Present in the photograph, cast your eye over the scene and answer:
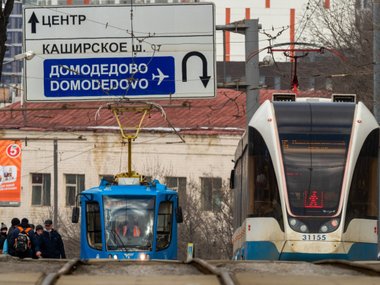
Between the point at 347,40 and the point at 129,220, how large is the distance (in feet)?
68.9

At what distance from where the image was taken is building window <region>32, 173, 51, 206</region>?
66250 millimetres

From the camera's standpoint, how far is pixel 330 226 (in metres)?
22.3

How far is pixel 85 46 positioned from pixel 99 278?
21.5 m

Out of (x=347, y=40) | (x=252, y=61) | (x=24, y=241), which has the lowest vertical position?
(x=24, y=241)

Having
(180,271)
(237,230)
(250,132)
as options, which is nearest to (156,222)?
(237,230)

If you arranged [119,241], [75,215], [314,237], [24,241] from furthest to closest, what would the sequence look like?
[119,241] < [75,215] < [24,241] < [314,237]

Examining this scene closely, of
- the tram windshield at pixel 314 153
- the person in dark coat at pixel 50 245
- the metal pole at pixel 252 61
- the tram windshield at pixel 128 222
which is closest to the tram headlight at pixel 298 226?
the tram windshield at pixel 314 153

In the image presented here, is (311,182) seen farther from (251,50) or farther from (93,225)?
(251,50)

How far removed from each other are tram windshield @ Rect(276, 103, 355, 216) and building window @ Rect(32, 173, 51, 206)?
4364cm

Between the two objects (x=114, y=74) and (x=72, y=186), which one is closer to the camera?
(x=114, y=74)

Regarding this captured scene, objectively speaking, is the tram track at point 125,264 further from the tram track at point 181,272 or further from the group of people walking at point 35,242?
the group of people walking at point 35,242

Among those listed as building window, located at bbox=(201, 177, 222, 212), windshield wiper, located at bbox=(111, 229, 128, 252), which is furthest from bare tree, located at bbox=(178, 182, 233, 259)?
windshield wiper, located at bbox=(111, 229, 128, 252)

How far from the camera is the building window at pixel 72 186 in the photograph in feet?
213

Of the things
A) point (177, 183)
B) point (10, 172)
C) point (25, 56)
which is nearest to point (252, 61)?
point (25, 56)
